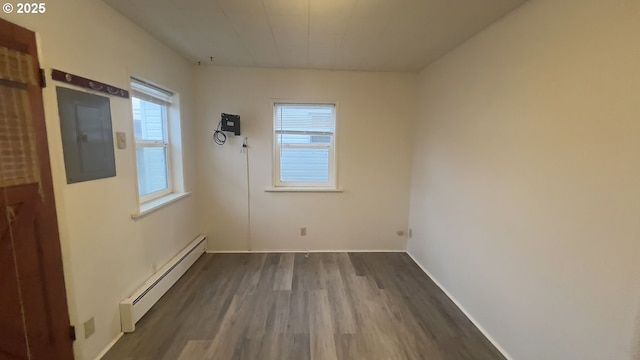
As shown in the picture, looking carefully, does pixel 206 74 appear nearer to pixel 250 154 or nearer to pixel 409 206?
pixel 250 154

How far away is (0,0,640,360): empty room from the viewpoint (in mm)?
1313

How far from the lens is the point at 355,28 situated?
86.1 inches

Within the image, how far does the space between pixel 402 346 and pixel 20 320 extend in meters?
Result: 2.32

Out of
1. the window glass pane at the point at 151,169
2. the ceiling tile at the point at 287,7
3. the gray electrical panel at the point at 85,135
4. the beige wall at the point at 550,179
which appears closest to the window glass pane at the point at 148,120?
the window glass pane at the point at 151,169

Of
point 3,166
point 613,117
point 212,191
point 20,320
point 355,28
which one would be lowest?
point 20,320

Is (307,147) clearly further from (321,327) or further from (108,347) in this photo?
(108,347)

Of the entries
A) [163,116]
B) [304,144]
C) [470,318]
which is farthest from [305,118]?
[470,318]

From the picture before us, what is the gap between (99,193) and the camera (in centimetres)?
179

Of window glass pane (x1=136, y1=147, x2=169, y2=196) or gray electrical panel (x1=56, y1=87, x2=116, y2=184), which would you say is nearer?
gray electrical panel (x1=56, y1=87, x2=116, y2=184)

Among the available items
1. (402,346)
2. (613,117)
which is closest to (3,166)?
(402,346)

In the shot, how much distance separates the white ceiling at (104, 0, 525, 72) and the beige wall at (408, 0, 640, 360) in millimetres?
320

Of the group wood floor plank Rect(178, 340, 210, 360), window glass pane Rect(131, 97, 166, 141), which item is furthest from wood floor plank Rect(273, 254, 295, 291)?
window glass pane Rect(131, 97, 166, 141)

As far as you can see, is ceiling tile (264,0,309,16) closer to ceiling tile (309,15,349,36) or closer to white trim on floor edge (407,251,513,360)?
ceiling tile (309,15,349,36)

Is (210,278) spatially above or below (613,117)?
below
